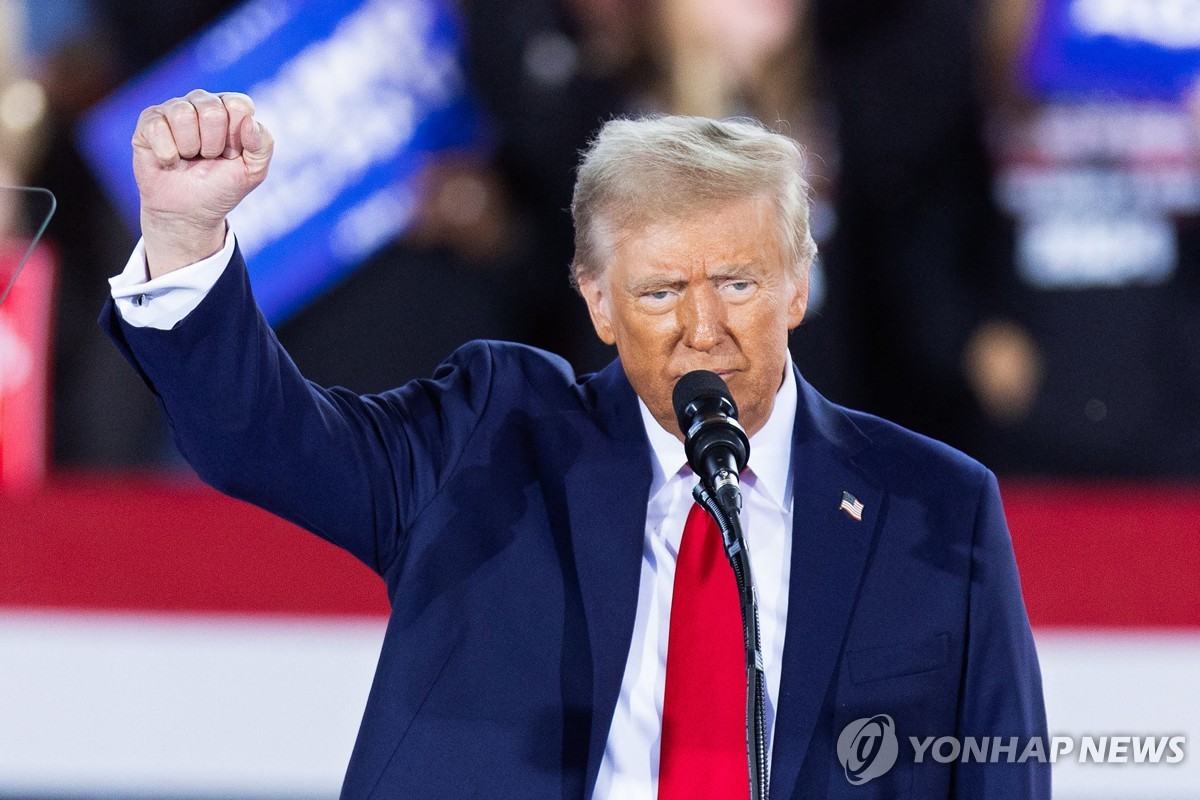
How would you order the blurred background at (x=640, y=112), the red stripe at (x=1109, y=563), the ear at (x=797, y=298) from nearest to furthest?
the ear at (x=797, y=298) < the red stripe at (x=1109, y=563) < the blurred background at (x=640, y=112)

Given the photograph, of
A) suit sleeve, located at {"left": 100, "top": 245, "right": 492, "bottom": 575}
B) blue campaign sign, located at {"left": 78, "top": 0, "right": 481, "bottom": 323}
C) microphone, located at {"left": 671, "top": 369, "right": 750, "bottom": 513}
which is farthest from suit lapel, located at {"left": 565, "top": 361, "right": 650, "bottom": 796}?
blue campaign sign, located at {"left": 78, "top": 0, "right": 481, "bottom": 323}

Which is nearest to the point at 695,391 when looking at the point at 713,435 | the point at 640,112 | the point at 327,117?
the point at 713,435

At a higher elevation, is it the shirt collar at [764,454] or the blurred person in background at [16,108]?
the blurred person in background at [16,108]

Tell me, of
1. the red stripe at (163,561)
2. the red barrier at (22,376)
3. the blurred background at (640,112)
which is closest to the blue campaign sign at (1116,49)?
the blurred background at (640,112)

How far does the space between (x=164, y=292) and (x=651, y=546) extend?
468 mm

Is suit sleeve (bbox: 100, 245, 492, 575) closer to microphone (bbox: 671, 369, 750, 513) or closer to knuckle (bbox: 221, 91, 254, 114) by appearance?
knuckle (bbox: 221, 91, 254, 114)

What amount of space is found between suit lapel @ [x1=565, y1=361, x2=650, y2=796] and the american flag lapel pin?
0.17m

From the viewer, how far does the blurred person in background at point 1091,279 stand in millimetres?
2691

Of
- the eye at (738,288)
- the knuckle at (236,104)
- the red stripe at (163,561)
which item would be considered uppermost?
the knuckle at (236,104)

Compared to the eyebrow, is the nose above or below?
below

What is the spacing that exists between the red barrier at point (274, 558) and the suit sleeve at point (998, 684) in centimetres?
67

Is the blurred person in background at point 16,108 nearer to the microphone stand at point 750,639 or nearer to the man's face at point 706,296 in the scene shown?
the man's face at point 706,296

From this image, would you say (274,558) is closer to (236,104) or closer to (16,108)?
(236,104)

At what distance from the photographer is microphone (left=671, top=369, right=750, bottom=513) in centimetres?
94
